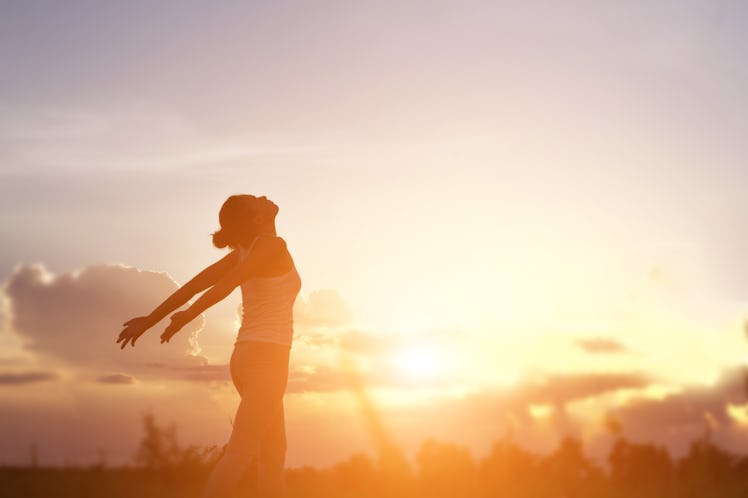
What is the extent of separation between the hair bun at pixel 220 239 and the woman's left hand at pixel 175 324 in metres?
0.66

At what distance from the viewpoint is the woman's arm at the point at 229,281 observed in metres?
7.07

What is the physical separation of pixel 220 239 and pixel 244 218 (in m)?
0.35

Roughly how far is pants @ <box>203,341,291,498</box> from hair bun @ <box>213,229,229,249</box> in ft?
2.97

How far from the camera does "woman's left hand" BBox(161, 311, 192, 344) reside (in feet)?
23.8

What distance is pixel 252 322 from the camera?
714cm

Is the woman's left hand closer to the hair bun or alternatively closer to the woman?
the woman

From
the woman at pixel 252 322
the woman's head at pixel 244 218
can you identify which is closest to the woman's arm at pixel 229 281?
the woman at pixel 252 322

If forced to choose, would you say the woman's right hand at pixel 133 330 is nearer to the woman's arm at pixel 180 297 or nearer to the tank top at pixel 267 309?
the woman's arm at pixel 180 297

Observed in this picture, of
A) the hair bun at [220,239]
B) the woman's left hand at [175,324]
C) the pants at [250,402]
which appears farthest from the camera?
the hair bun at [220,239]

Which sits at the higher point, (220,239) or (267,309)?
(220,239)

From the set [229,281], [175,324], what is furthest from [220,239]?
[175,324]

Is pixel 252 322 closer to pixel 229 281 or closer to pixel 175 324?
pixel 229 281

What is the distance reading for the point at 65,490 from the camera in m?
9.96

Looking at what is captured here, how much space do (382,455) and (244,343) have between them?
5271 millimetres
